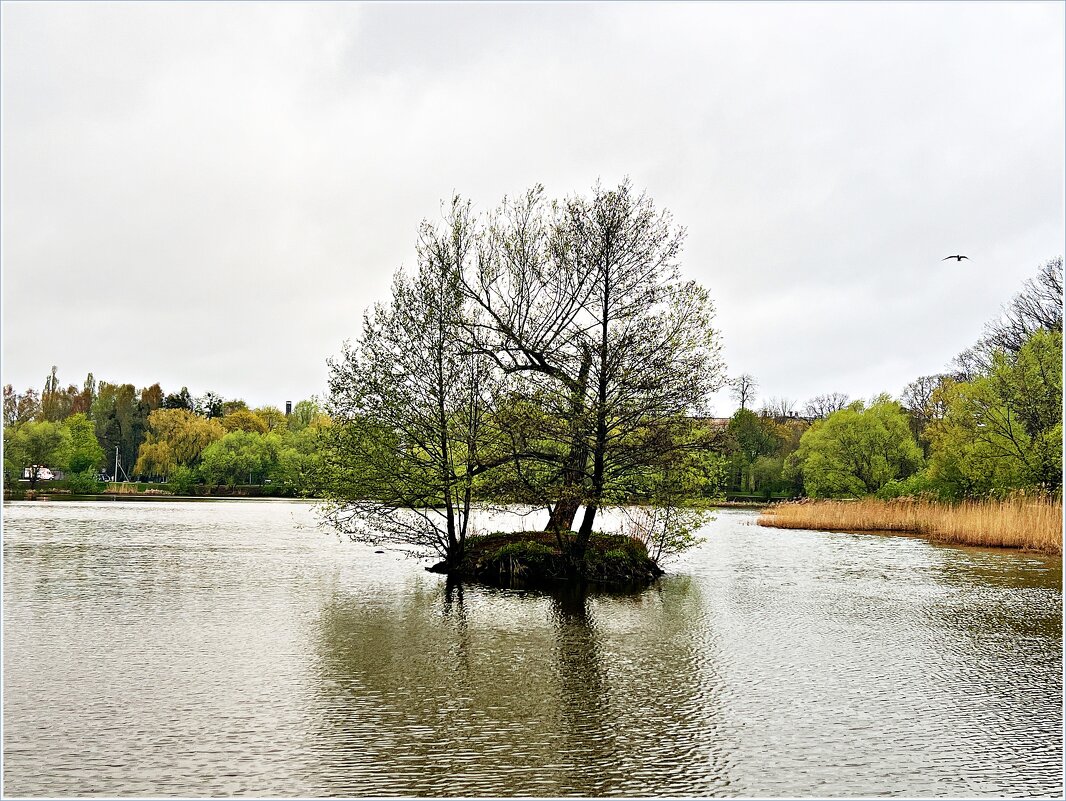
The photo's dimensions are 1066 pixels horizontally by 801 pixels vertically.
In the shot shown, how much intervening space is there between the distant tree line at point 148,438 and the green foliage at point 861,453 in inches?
1295

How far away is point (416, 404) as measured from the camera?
20.6 m

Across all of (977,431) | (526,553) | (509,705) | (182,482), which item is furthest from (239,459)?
(509,705)

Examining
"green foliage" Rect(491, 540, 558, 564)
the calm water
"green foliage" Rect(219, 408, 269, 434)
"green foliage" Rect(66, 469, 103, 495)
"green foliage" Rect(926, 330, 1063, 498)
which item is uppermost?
"green foliage" Rect(219, 408, 269, 434)

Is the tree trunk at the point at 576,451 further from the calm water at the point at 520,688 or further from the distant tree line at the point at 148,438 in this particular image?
the distant tree line at the point at 148,438

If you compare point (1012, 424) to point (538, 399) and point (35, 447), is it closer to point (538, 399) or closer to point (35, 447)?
point (538, 399)

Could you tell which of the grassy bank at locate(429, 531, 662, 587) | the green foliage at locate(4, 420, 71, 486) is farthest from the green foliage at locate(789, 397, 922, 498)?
the green foliage at locate(4, 420, 71, 486)

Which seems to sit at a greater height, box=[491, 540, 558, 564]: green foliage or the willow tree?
the willow tree

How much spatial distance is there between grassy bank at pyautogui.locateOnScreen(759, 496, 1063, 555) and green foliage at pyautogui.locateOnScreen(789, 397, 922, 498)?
10542 mm

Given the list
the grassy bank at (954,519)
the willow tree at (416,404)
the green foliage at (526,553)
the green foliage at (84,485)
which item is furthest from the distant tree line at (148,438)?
the green foliage at (526,553)

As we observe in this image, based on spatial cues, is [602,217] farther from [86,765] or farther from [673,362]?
[86,765]

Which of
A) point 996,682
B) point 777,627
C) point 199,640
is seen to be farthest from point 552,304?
point 996,682

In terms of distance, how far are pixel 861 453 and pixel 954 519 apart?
25.3m

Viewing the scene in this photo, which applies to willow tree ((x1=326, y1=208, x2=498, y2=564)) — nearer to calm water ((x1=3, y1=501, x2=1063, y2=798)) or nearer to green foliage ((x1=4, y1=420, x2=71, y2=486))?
calm water ((x1=3, y1=501, x2=1063, y2=798))

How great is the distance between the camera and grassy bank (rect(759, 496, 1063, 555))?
90.3 feet
